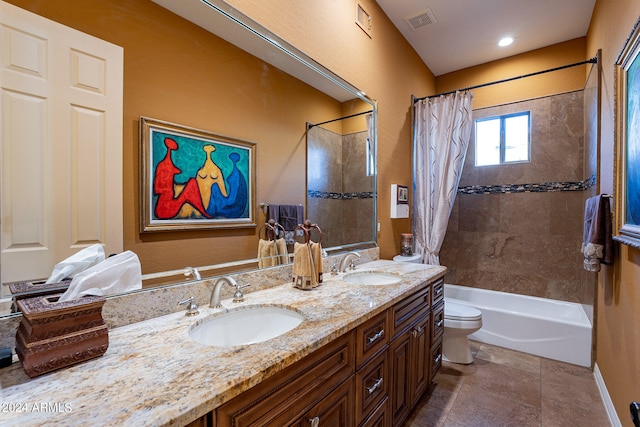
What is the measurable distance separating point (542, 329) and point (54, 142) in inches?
134

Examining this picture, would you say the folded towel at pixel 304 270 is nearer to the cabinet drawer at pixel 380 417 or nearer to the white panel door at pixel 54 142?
the cabinet drawer at pixel 380 417

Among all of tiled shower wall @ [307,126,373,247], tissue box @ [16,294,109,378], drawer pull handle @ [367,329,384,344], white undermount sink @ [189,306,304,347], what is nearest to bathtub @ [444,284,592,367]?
tiled shower wall @ [307,126,373,247]

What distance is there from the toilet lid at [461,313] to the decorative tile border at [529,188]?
1496 millimetres

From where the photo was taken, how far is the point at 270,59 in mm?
1589

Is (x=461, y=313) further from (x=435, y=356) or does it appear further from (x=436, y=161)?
(x=436, y=161)

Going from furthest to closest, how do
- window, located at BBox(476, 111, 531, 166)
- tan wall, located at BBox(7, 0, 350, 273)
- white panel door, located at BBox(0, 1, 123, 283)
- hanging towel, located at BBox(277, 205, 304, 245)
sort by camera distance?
window, located at BBox(476, 111, 531, 166) < hanging towel, located at BBox(277, 205, 304, 245) < tan wall, located at BBox(7, 0, 350, 273) < white panel door, located at BBox(0, 1, 123, 283)

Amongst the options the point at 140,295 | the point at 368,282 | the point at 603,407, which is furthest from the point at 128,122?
the point at 603,407

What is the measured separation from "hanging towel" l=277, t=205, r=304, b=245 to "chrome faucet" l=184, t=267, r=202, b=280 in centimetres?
54

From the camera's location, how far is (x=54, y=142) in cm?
86

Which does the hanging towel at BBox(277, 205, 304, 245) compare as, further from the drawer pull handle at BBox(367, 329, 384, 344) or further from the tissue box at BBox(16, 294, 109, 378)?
the tissue box at BBox(16, 294, 109, 378)

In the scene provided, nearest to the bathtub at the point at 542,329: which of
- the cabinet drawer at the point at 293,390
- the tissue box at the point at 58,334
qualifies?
the cabinet drawer at the point at 293,390

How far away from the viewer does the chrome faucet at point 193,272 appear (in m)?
1.20

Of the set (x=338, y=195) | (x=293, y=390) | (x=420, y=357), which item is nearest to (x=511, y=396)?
(x=420, y=357)

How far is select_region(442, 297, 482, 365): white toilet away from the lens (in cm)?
229
